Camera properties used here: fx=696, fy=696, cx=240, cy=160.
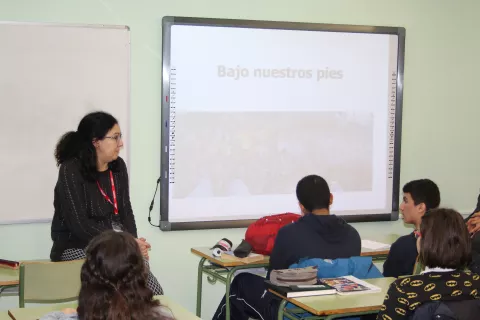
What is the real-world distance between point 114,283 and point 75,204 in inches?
75.6

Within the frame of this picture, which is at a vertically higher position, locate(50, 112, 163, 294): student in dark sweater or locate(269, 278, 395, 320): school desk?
locate(50, 112, 163, 294): student in dark sweater

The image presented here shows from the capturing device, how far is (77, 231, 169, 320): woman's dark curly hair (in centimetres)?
217

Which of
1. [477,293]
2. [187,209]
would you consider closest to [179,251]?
[187,209]

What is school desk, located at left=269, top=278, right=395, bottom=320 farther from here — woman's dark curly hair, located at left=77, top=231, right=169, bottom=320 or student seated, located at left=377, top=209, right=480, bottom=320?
woman's dark curly hair, located at left=77, top=231, right=169, bottom=320

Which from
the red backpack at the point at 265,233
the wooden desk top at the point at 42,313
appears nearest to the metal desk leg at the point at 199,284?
the red backpack at the point at 265,233

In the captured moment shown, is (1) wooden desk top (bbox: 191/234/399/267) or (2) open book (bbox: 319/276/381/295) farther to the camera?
(1) wooden desk top (bbox: 191/234/399/267)

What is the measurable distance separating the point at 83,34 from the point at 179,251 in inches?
68.3

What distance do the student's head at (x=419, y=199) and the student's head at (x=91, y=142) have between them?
201 cm

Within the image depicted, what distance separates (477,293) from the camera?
2.95m

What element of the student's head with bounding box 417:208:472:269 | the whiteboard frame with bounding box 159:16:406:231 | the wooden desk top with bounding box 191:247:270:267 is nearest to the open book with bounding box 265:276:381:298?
the student's head with bounding box 417:208:472:269

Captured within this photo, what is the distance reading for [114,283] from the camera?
→ 86.2 inches

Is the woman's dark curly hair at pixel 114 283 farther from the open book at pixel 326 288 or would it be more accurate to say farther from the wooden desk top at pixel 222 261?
the wooden desk top at pixel 222 261

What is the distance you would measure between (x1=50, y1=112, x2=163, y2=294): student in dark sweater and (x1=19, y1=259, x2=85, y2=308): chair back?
2.07ft

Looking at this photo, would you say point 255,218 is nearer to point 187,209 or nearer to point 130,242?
point 187,209
